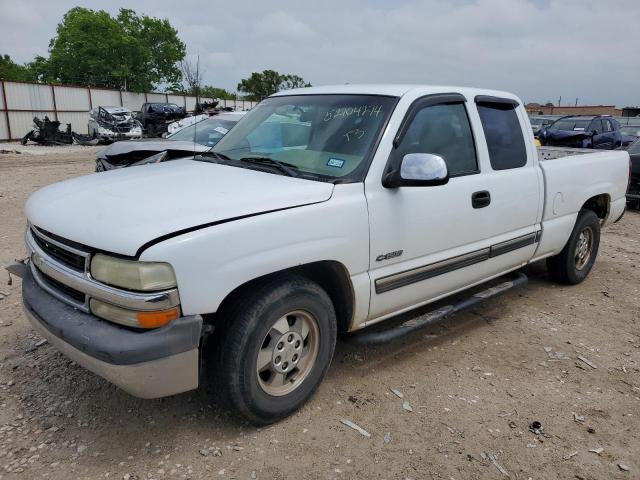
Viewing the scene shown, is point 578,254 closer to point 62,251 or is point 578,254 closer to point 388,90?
point 388,90

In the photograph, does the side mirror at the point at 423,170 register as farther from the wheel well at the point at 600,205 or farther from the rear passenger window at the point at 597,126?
the rear passenger window at the point at 597,126

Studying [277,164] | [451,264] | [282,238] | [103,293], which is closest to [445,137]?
[451,264]

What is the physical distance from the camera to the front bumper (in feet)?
7.48

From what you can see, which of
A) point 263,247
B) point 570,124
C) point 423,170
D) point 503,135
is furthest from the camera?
point 570,124

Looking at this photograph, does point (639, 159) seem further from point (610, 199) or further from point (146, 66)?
point (146, 66)

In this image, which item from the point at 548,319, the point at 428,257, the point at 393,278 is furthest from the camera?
the point at 548,319

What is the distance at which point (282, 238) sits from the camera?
8.64ft

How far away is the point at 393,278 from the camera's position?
3.24 m

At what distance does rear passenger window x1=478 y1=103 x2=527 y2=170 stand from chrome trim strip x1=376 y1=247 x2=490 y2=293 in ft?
2.29

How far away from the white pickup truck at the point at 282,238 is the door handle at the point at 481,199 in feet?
0.05

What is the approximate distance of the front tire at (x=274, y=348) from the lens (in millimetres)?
2592

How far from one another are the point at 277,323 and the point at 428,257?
3.97 ft

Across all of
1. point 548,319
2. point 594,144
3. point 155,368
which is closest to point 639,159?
point 594,144

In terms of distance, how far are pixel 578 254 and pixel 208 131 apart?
19.1 feet
